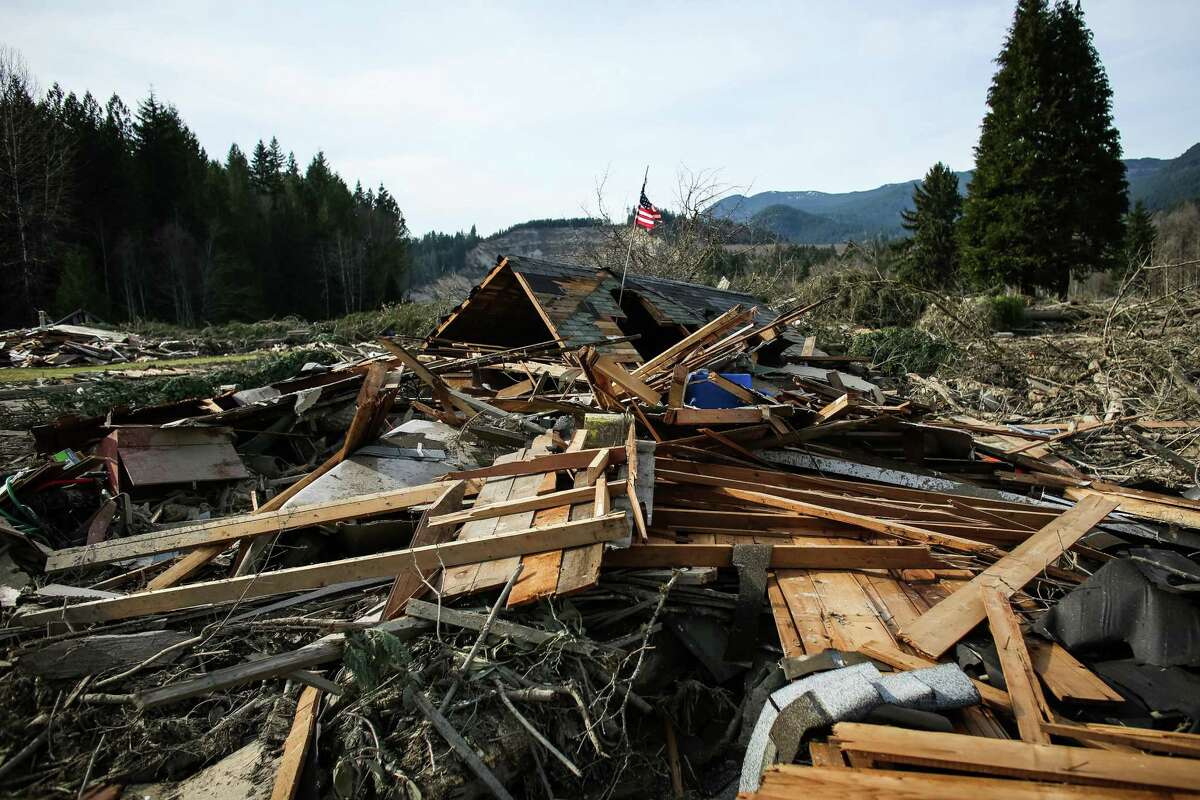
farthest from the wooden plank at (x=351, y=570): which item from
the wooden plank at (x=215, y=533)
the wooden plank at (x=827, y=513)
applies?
the wooden plank at (x=827, y=513)

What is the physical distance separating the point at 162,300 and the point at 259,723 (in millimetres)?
48849

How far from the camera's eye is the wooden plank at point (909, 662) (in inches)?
113

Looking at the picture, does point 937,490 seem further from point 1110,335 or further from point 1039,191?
point 1039,191

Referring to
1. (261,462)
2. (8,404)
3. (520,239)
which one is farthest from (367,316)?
(520,239)

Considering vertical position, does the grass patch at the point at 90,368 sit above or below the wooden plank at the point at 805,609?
above

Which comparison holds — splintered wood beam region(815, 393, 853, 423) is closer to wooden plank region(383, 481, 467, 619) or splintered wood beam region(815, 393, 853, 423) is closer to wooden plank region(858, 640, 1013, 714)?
wooden plank region(858, 640, 1013, 714)

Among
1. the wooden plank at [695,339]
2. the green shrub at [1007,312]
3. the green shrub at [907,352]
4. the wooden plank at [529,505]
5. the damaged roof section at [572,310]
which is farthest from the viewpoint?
the green shrub at [1007,312]

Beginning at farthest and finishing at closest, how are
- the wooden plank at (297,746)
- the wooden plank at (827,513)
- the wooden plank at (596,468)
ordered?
the wooden plank at (596,468)
the wooden plank at (827,513)
the wooden plank at (297,746)

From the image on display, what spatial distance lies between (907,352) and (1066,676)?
38.1 feet

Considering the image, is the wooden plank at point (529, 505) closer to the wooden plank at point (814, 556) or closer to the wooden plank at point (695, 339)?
the wooden plank at point (814, 556)

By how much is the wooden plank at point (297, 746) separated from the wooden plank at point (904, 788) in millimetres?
1880

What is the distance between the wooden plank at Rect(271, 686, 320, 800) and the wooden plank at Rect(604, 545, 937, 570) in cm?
193

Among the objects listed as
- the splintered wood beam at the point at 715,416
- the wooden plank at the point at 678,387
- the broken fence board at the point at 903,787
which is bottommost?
the broken fence board at the point at 903,787

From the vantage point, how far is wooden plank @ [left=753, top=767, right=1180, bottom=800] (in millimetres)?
2188
